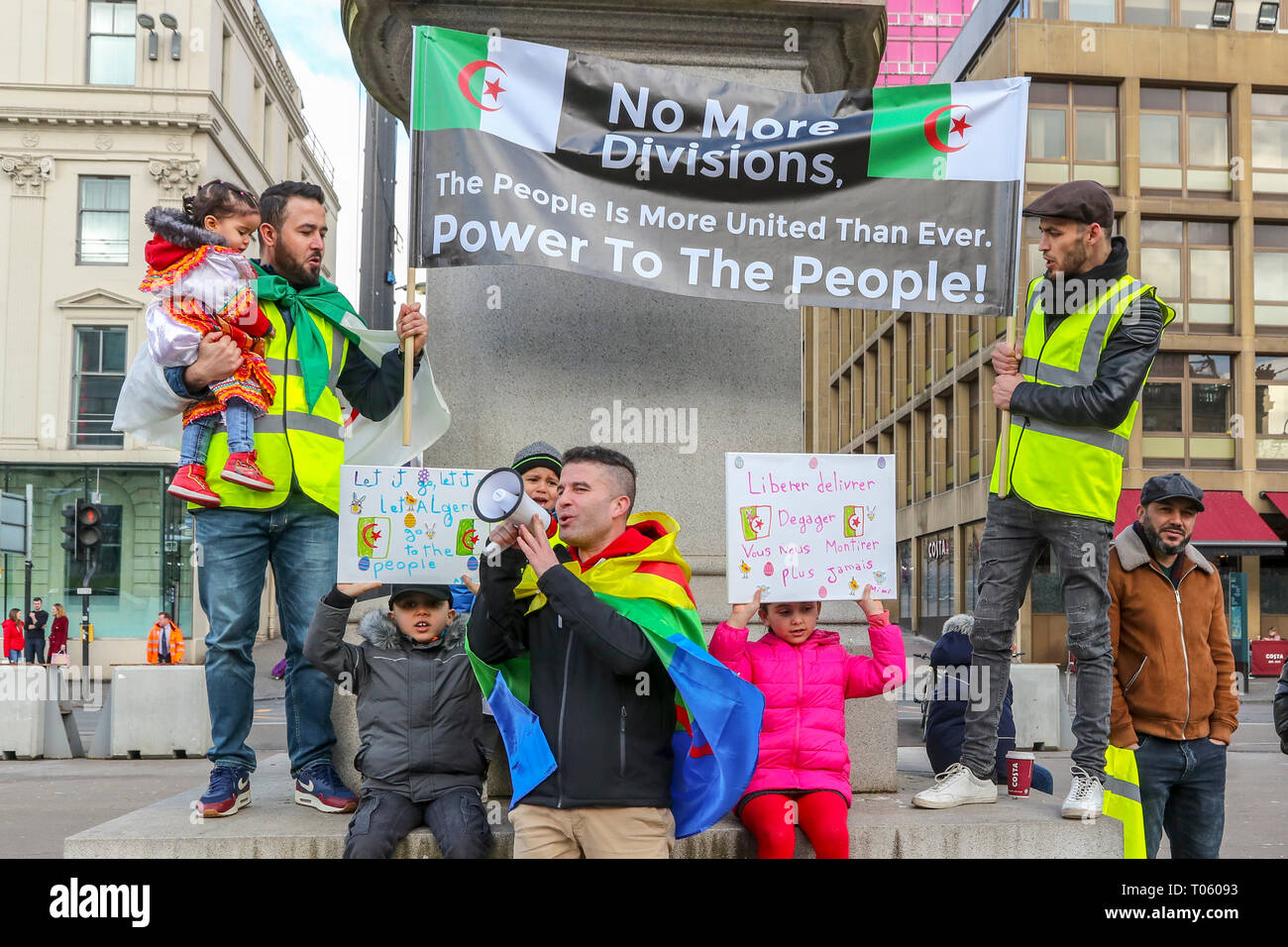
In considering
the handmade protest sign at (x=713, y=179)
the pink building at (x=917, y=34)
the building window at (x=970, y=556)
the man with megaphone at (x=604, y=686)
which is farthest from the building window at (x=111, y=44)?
the pink building at (x=917, y=34)

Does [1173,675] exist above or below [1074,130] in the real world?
below

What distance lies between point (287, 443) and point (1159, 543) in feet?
11.1

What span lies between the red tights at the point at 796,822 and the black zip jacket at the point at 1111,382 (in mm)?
1625

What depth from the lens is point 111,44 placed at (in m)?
30.0

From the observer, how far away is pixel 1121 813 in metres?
4.53

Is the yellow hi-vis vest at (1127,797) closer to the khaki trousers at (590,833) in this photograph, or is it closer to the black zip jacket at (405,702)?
the khaki trousers at (590,833)

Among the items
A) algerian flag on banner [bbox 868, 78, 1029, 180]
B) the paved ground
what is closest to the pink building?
the paved ground

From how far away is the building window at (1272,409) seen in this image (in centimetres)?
2838

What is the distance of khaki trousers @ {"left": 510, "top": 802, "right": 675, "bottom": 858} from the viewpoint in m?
3.78

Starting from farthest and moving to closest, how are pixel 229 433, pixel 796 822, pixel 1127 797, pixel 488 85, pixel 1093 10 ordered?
pixel 1093 10 < pixel 488 85 < pixel 1127 797 < pixel 229 433 < pixel 796 822

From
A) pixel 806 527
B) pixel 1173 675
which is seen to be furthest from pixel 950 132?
pixel 1173 675

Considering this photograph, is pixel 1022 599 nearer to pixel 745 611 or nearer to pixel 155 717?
pixel 745 611

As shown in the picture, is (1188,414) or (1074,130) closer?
(1188,414)
